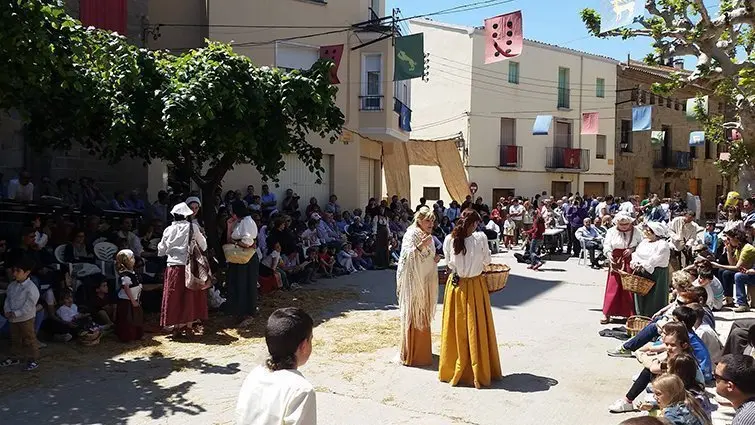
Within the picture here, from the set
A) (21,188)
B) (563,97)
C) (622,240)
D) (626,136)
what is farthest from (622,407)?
(626,136)

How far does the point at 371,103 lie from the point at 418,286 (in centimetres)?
1303

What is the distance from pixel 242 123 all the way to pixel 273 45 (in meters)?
8.17

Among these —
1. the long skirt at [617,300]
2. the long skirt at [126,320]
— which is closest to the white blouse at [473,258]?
the long skirt at [617,300]

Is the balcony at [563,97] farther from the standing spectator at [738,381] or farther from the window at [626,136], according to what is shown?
the standing spectator at [738,381]

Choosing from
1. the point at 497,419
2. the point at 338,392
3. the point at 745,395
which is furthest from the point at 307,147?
the point at 745,395

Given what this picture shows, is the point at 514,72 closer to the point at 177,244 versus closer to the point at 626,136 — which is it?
the point at 626,136

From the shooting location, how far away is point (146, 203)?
13.8m

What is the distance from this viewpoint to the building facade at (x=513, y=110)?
96.0 ft

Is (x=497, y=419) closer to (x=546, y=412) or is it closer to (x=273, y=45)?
(x=546, y=412)

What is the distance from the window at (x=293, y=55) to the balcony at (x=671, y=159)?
2571 cm

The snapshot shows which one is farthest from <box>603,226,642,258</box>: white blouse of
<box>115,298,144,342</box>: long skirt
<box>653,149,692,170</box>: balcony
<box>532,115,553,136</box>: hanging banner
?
<box>653,149,692,170</box>: balcony

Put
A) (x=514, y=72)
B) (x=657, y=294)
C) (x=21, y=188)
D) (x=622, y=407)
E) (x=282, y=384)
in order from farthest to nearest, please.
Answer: (x=514, y=72), (x=21, y=188), (x=657, y=294), (x=622, y=407), (x=282, y=384)

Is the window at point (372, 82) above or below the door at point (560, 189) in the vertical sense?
above

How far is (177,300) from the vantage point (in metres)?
8.13
